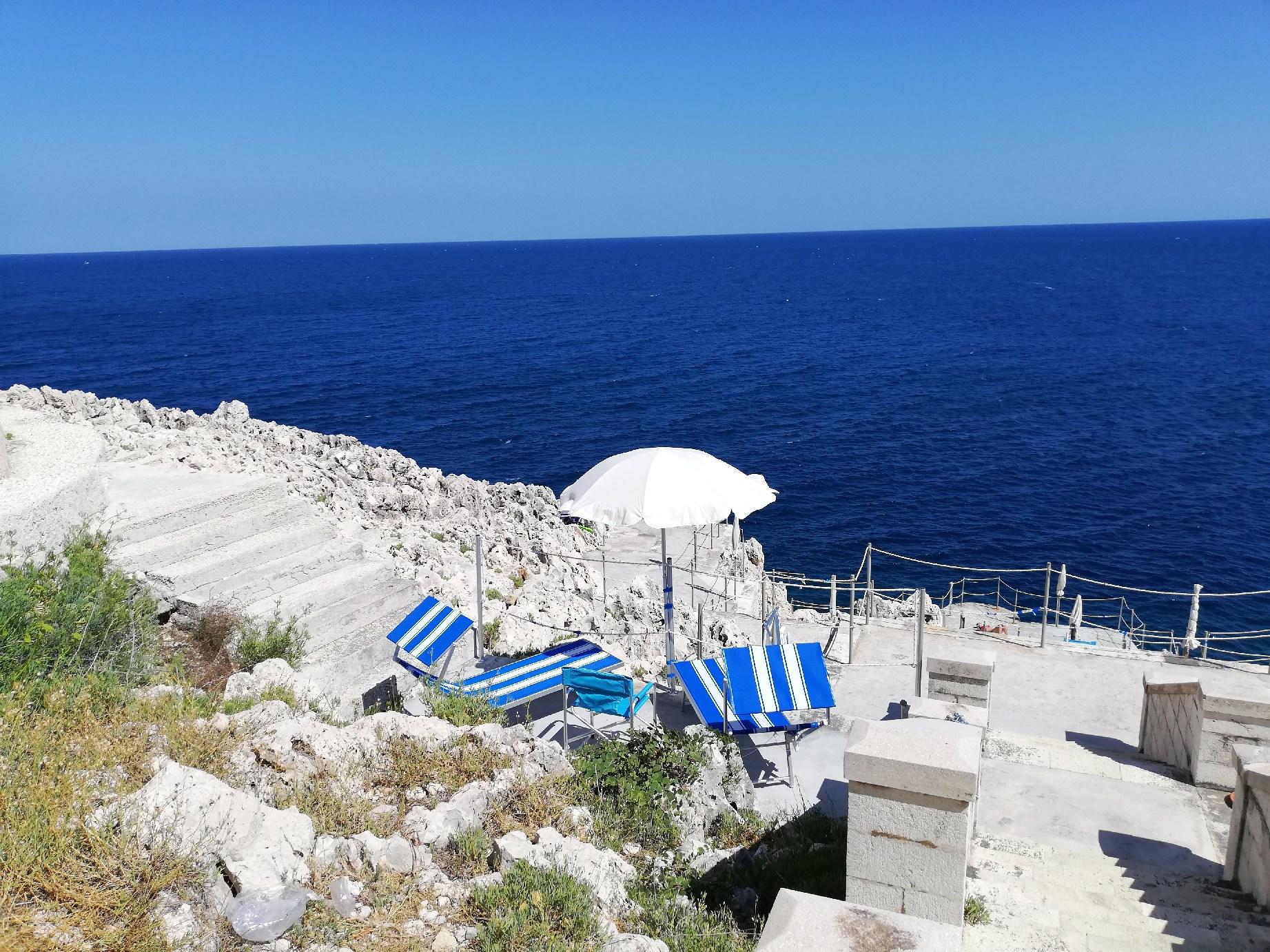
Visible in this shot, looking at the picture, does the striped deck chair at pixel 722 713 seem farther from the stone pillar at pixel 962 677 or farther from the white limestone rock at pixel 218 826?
the white limestone rock at pixel 218 826

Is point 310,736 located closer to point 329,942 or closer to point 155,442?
point 329,942

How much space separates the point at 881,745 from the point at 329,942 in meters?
3.29

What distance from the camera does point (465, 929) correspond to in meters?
5.03

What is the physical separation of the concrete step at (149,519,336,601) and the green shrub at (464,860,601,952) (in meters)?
6.36

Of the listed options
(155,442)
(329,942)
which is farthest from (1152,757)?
(155,442)

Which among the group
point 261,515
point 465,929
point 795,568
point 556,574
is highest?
point 261,515

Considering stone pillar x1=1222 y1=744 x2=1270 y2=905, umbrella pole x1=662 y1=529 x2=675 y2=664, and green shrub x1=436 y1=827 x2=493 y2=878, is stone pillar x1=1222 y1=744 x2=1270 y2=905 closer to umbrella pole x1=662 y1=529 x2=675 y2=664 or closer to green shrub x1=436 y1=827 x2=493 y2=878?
green shrub x1=436 y1=827 x2=493 y2=878

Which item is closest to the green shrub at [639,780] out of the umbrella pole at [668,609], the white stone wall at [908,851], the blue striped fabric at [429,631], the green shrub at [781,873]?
the green shrub at [781,873]

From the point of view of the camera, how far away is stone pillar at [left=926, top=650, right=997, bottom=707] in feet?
30.6

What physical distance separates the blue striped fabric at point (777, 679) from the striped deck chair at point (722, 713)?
10 cm

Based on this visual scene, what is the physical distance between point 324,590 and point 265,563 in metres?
0.84

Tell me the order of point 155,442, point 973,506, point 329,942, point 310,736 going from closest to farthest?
point 329,942, point 310,736, point 155,442, point 973,506

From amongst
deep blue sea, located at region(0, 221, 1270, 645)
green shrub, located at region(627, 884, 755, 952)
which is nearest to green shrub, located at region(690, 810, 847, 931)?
green shrub, located at region(627, 884, 755, 952)

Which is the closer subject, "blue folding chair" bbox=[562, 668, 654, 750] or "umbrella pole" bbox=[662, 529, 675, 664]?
"blue folding chair" bbox=[562, 668, 654, 750]
